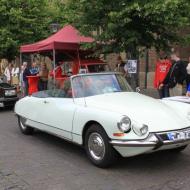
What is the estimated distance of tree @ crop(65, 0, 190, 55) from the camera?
38.1 ft

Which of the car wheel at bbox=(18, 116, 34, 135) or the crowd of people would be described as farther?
the crowd of people

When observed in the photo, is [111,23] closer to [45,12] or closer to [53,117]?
[53,117]

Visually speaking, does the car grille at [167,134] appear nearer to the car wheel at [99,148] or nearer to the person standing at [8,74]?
the car wheel at [99,148]

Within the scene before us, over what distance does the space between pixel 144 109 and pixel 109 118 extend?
623mm

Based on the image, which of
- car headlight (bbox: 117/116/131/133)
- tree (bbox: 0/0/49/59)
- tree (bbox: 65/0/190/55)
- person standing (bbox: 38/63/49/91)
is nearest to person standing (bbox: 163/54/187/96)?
tree (bbox: 65/0/190/55)

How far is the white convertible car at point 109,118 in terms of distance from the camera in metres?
6.04

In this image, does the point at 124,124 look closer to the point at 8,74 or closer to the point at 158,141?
the point at 158,141

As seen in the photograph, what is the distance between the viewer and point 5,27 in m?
20.0

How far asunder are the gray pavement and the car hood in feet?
2.28

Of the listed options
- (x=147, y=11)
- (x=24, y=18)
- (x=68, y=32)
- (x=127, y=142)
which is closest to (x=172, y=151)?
(x=127, y=142)

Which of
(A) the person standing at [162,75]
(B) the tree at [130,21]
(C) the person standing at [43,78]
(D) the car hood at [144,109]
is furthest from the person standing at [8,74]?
(D) the car hood at [144,109]

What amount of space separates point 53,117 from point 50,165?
1161 millimetres

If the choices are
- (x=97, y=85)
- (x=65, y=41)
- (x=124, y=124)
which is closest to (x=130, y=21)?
(x=65, y=41)

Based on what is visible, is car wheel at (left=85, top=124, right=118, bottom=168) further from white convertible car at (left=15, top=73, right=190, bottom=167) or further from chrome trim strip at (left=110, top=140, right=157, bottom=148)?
chrome trim strip at (left=110, top=140, right=157, bottom=148)
